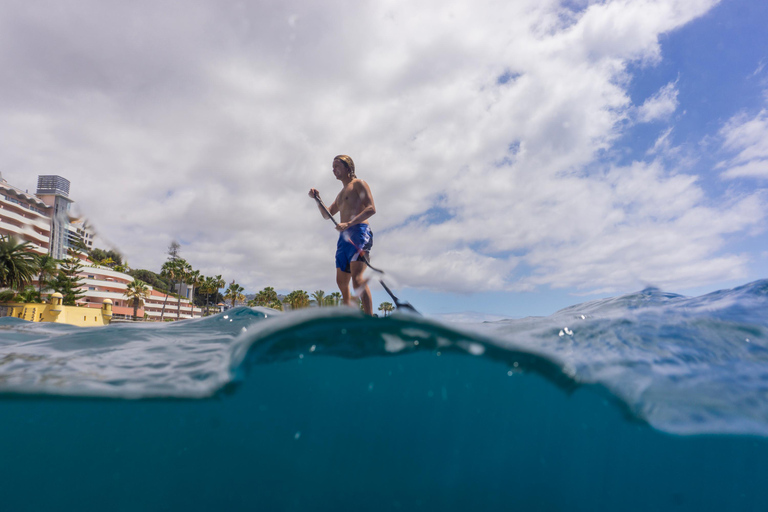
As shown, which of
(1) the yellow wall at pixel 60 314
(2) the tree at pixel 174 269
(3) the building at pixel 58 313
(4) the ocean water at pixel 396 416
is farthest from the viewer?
(2) the tree at pixel 174 269

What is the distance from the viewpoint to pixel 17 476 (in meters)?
4.70

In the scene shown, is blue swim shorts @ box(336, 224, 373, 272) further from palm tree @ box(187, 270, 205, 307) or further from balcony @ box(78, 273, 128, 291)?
balcony @ box(78, 273, 128, 291)

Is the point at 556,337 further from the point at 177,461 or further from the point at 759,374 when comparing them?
the point at 177,461

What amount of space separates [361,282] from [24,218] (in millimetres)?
81365

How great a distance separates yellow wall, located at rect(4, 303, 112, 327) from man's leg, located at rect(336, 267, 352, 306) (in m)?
25.8

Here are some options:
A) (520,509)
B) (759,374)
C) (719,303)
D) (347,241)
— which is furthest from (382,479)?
(719,303)

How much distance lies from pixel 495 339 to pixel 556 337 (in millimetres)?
1209

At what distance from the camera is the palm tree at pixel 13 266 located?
36.8 m

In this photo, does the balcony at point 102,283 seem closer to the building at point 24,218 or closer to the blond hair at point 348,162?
the building at point 24,218

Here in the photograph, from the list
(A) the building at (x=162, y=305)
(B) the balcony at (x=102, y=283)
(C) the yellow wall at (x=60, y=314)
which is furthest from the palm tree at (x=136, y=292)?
(C) the yellow wall at (x=60, y=314)

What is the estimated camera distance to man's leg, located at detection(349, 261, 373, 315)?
5.27 metres

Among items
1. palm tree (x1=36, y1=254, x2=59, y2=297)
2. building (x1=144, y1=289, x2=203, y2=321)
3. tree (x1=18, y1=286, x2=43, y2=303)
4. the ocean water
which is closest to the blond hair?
the ocean water

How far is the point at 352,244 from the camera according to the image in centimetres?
532

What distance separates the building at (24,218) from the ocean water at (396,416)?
229 ft
